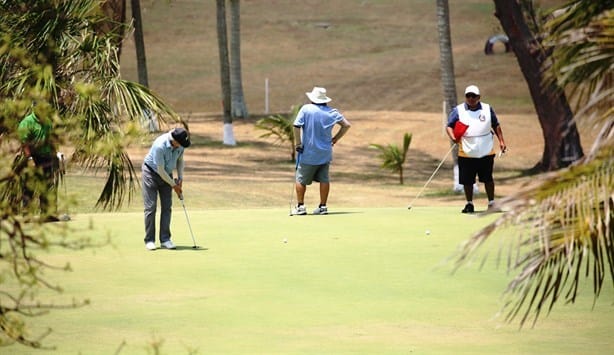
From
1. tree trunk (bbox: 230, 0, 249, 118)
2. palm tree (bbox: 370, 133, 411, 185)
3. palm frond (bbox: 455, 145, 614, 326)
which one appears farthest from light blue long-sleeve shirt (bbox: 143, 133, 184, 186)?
tree trunk (bbox: 230, 0, 249, 118)

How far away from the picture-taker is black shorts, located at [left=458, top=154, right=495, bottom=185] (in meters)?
17.8

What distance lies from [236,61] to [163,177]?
28172mm

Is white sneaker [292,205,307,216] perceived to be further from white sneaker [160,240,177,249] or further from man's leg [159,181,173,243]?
man's leg [159,181,173,243]

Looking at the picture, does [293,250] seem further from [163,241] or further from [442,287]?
[442,287]

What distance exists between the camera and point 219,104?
49812 mm

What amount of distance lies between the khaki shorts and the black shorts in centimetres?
184

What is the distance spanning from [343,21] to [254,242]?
53.3 metres

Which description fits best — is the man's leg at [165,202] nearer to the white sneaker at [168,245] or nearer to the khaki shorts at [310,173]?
the white sneaker at [168,245]

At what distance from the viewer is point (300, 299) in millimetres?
11445

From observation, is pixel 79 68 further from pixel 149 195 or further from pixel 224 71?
pixel 224 71

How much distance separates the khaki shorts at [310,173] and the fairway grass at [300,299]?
4.85 feet

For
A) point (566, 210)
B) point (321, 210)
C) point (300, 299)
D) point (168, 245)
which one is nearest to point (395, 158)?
point (321, 210)

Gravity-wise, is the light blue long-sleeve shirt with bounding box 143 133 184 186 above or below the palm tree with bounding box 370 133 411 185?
above

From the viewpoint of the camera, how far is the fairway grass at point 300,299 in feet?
31.4
